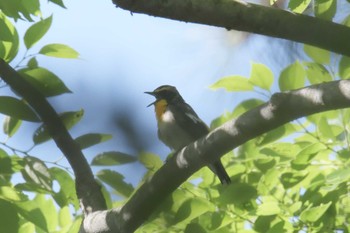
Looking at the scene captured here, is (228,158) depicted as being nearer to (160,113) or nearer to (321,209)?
(321,209)

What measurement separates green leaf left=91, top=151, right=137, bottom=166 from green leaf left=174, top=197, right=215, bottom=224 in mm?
258

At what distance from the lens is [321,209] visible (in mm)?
2082

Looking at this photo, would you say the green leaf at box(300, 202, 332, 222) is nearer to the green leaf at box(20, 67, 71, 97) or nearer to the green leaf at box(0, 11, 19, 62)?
the green leaf at box(20, 67, 71, 97)

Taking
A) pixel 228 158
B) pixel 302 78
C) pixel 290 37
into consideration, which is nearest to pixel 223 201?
pixel 228 158

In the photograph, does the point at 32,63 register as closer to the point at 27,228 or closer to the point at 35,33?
the point at 35,33

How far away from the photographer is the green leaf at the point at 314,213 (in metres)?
2.07

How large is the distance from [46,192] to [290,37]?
942mm

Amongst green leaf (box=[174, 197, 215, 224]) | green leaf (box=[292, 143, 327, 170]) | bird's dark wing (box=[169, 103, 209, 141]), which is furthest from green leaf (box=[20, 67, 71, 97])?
bird's dark wing (box=[169, 103, 209, 141])

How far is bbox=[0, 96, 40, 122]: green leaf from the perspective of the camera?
83.5 inches

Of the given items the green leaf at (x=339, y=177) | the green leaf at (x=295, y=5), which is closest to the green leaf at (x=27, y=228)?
the green leaf at (x=339, y=177)

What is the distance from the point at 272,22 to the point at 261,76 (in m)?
0.44

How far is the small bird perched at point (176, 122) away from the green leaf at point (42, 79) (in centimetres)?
75

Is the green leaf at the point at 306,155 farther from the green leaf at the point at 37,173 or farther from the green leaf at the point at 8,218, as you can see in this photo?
the green leaf at the point at 8,218

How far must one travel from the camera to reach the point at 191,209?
2.05 m
